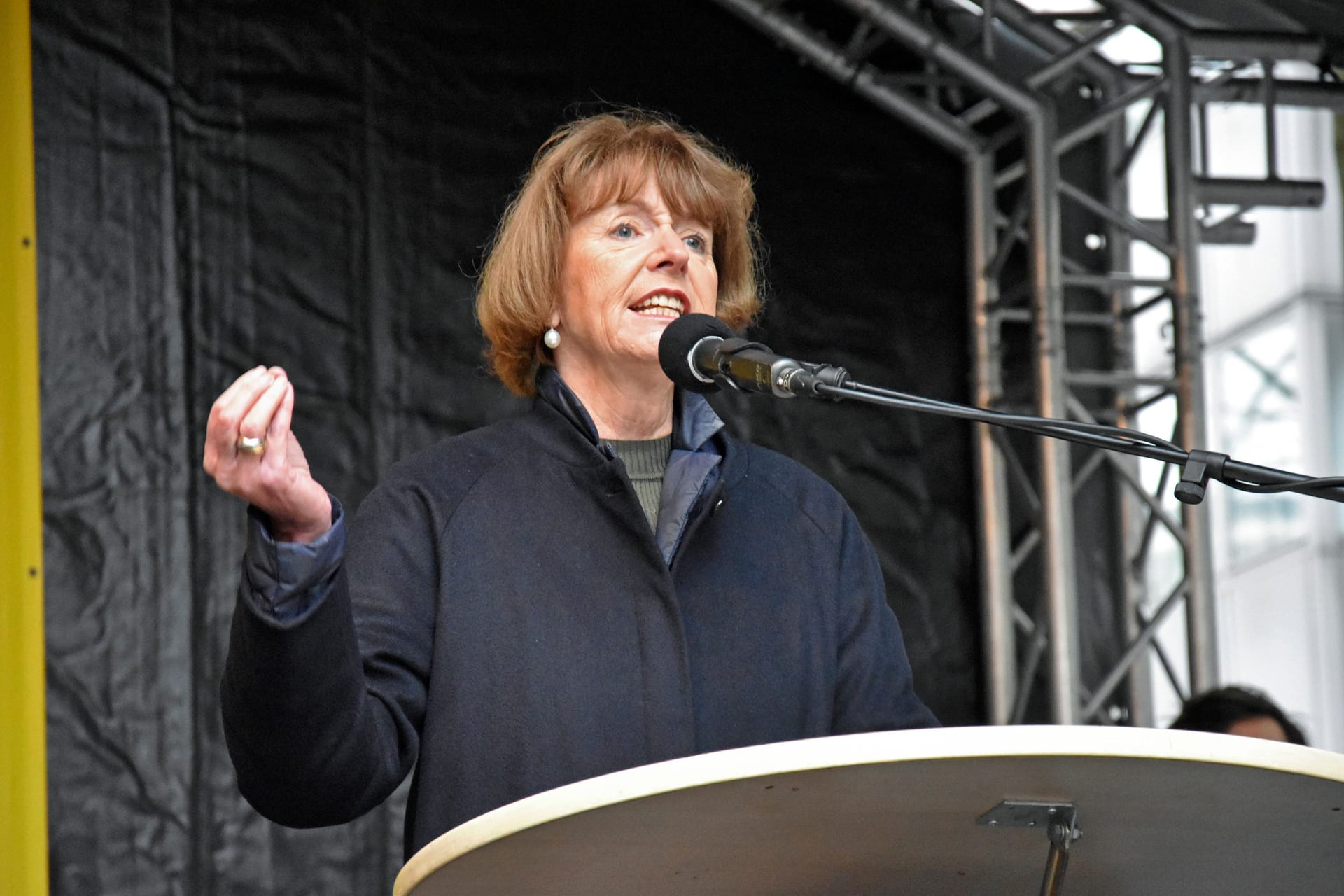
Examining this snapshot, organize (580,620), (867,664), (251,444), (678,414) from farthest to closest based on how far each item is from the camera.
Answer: (678,414) < (867,664) < (580,620) < (251,444)

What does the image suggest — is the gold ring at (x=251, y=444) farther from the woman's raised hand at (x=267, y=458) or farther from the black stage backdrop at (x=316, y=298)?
the black stage backdrop at (x=316, y=298)

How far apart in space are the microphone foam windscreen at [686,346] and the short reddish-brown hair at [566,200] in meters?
0.57

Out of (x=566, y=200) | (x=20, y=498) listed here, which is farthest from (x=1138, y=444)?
(x=20, y=498)

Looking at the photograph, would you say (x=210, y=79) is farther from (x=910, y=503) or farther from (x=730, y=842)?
(x=730, y=842)

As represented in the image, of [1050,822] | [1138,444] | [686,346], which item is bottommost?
[1050,822]

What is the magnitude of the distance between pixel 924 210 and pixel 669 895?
124 inches

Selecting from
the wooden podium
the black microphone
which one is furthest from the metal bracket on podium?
the black microphone

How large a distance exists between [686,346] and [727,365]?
0.08 m

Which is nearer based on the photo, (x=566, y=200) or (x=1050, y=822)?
(x=1050, y=822)

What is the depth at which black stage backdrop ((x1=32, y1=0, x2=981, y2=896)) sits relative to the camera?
311 cm

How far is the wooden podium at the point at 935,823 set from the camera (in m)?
0.84

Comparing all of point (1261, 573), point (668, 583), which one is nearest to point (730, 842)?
point (668, 583)

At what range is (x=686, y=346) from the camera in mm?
1391

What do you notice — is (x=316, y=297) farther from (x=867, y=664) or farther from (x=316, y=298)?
(x=867, y=664)
